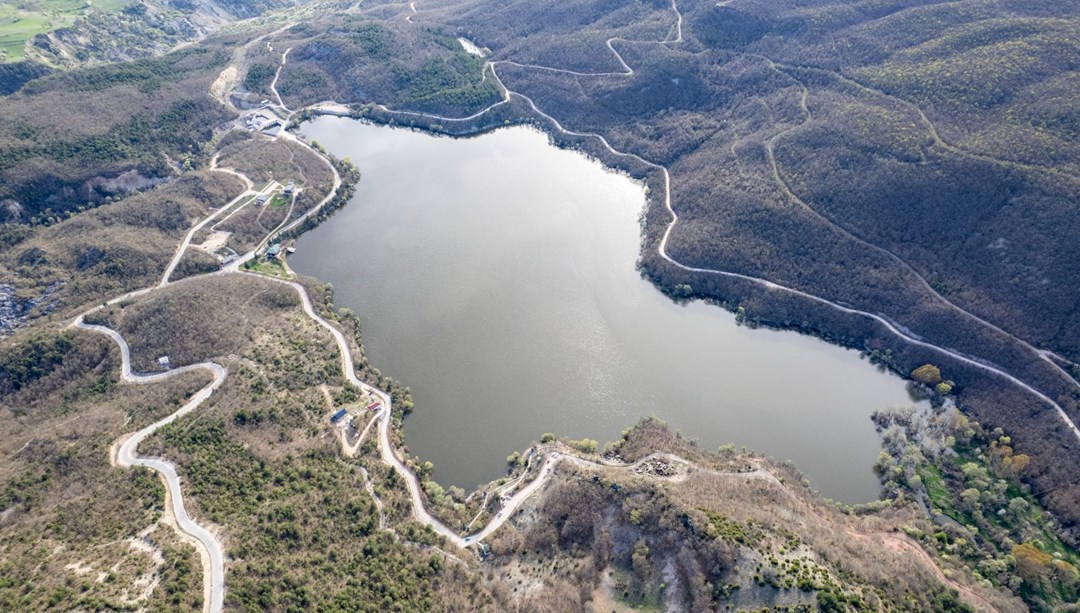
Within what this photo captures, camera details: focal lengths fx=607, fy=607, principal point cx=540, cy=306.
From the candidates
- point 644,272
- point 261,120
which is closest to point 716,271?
point 644,272

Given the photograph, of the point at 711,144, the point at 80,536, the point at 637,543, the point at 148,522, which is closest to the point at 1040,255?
the point at 711,144

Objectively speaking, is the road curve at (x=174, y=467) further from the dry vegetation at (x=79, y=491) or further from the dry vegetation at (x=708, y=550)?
the dry vegetation at (x=708, y=550)

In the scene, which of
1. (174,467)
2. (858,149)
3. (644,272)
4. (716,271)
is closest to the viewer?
(174,467)

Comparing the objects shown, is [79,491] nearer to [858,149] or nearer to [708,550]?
[708,550]

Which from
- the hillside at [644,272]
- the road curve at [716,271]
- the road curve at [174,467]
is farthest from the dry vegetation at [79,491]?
the road curve at [716,271]

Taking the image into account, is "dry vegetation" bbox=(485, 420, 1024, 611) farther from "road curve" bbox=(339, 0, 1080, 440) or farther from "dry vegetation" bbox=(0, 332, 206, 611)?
"dry vegetation" bbox=(0, 332, 206, 611)

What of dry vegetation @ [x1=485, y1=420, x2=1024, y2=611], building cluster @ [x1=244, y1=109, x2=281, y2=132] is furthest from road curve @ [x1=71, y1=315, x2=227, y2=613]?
building cluster @ [x1=244, y1=109, x2=281, y2=132]

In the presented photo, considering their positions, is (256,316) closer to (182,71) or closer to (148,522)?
(148,522)
